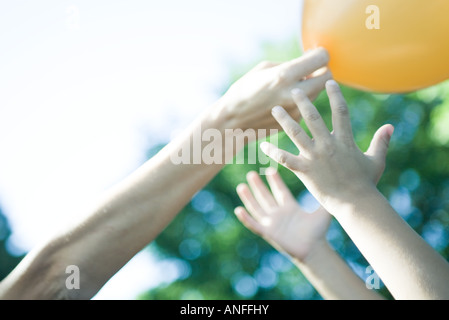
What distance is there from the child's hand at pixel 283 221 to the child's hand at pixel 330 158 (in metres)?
0.69

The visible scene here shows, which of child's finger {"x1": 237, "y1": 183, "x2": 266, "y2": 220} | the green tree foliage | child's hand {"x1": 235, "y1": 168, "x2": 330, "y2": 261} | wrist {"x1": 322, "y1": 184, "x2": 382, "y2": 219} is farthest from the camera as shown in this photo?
the green tree foliage

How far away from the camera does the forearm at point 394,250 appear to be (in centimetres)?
122

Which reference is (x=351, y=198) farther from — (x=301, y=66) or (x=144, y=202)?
(x=144, y=202)

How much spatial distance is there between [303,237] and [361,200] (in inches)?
29.9

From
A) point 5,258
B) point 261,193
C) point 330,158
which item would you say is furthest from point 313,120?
point 5,258

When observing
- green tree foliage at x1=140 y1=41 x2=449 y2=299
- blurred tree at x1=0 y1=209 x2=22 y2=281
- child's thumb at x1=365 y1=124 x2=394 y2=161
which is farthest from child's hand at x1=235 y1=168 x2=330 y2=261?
blurred tree at x1=0 y1=209 x2=22 y2=281

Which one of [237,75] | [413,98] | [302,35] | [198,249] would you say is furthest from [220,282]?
[302,35]

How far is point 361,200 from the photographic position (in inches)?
52.9

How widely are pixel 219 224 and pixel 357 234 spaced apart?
795 cm

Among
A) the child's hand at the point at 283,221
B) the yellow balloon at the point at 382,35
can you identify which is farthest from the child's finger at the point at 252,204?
the yellow balloon at the point at 382,35

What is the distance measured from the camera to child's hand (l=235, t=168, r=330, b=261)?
6.79 feet

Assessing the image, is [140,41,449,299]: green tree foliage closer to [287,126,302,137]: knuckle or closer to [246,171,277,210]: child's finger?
[246,171,277,210]: child's finger

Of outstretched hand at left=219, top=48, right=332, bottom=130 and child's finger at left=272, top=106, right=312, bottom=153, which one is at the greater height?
outstretched hand at left=219, top=48, right=332, bottom=130
